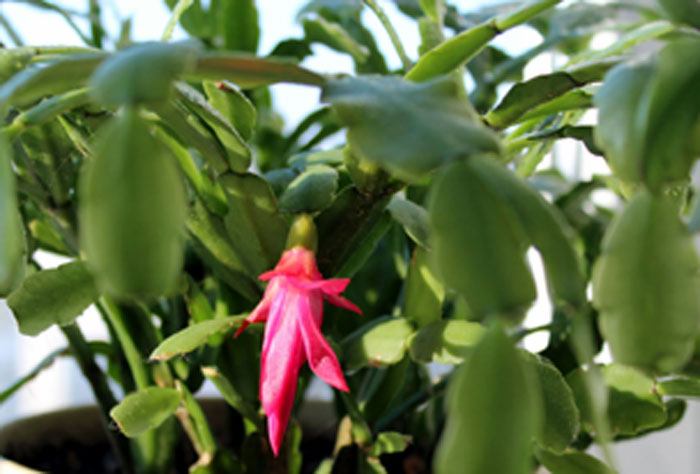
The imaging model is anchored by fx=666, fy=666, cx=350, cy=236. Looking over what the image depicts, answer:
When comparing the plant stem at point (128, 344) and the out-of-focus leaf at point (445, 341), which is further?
the plant stem at point (128, 344)

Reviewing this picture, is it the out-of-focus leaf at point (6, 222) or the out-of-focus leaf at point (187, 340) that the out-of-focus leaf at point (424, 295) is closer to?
the out-of-focus leaf at point (187, 340)

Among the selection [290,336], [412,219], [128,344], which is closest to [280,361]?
[290,336]

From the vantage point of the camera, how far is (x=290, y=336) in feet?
1.20

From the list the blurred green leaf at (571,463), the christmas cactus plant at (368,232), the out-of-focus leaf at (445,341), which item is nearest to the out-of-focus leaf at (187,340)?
the christmas cactus plant at (368,232)

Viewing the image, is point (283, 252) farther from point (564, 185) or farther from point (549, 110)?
point (564, 185)

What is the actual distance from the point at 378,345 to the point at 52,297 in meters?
0.21

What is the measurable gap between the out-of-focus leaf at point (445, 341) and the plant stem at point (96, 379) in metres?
0.29

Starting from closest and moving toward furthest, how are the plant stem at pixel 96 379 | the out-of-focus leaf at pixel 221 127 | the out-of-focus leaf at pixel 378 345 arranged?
the out-of-focus leaf at pixel 221 127 → the out-of-focus leaf at pixel 378 345 → the plant stem at pixel 96 379

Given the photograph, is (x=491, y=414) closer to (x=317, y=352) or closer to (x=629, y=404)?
(x=317, y=352)

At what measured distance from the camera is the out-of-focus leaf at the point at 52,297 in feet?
1.30

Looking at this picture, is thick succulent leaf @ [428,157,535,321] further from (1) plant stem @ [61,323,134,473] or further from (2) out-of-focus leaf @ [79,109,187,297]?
(1) plant stem @ [61,323,134,473]

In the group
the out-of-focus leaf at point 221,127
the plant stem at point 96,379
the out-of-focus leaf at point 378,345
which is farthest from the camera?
the plant stem at point 96,379

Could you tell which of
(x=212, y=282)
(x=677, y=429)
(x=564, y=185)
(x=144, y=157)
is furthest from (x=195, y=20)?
(x=677, y=429)

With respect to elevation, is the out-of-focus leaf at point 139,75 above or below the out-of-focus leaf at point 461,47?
above
